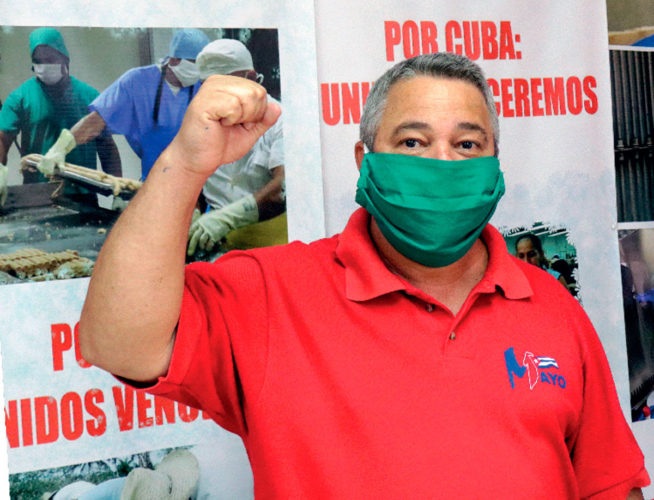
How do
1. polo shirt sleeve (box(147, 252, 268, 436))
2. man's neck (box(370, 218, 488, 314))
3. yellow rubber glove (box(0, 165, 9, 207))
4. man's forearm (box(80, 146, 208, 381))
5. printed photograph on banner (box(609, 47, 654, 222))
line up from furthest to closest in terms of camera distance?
printed photograph on banner (box(609, 47, 654, 222)), yellow rubber glove (box(0, 165, 9, 207)), man's neck (box(370, 218, 488, 314)), polo shirt sleeve (box(147, 252, 268, 436)), man's forearm (box(80, 146, 208, 381))

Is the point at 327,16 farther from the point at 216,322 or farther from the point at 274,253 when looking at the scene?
the point at 216,322

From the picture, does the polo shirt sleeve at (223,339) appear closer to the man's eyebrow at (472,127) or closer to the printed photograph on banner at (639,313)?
the man's eyebrow at (472,127)

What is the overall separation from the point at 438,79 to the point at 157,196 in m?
0.61

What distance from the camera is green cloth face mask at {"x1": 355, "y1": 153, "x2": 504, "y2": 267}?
52.8 inches

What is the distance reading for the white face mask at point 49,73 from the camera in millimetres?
1790

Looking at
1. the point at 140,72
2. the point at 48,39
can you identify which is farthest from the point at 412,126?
the point at 48,39

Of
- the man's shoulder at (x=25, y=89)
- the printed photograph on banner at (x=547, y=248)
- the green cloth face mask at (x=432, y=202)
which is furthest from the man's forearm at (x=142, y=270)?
the printed photograph on banner at (x=547, y=248)

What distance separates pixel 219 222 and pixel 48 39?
0.56 meters

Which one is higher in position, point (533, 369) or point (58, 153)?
point (58, 153)

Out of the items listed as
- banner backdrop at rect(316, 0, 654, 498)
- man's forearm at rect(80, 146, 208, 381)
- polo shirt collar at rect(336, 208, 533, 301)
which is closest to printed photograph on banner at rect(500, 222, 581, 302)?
banner backdrop at rect(316, 0, 654, 498)

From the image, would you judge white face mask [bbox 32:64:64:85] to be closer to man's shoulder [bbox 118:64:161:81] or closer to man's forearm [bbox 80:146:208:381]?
man's shoulder [bbox 118:64:161:81]

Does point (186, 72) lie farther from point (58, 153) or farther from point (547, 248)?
point (547, 248)

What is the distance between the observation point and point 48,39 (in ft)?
5.87

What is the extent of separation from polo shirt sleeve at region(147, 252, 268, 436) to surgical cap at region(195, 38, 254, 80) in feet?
2.44
